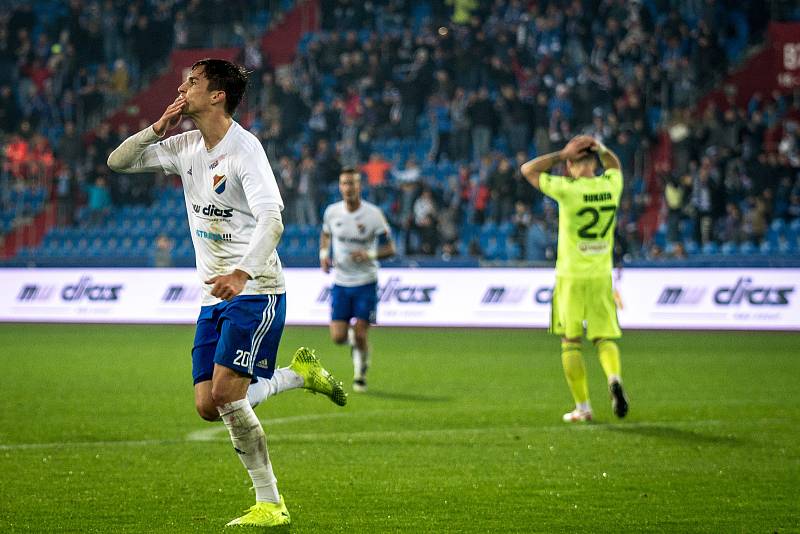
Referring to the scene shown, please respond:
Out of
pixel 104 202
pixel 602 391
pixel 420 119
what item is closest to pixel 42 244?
pixel 104 202

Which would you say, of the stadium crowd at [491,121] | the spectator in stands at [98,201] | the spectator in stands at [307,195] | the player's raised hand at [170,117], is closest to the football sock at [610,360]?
the player's raised hand at [170,117]

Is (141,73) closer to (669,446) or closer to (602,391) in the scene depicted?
(602,391)

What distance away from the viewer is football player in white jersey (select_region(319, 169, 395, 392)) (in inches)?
560

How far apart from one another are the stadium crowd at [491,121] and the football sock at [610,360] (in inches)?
438

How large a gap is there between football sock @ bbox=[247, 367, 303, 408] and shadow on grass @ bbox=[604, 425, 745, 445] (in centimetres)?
347

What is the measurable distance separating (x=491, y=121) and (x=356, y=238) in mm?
13137

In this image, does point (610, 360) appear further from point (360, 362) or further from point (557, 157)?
point (360, 362)

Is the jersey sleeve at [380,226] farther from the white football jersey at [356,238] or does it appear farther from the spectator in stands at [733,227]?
the spectator in stands at [733,227]

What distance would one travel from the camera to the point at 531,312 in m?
21.6

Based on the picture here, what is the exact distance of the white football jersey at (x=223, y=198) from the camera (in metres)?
6.40

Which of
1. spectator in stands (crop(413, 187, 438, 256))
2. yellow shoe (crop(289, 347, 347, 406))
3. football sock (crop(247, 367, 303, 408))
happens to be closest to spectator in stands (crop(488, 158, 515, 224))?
spectator in stands (crop(413, 187, 438, 256))

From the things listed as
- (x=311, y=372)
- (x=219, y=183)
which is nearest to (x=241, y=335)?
(x=219, y=183)

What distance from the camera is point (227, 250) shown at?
6.57 m

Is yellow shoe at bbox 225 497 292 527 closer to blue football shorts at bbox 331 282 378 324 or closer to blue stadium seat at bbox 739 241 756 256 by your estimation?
blue football shorts at bbox 331 282 378 324
